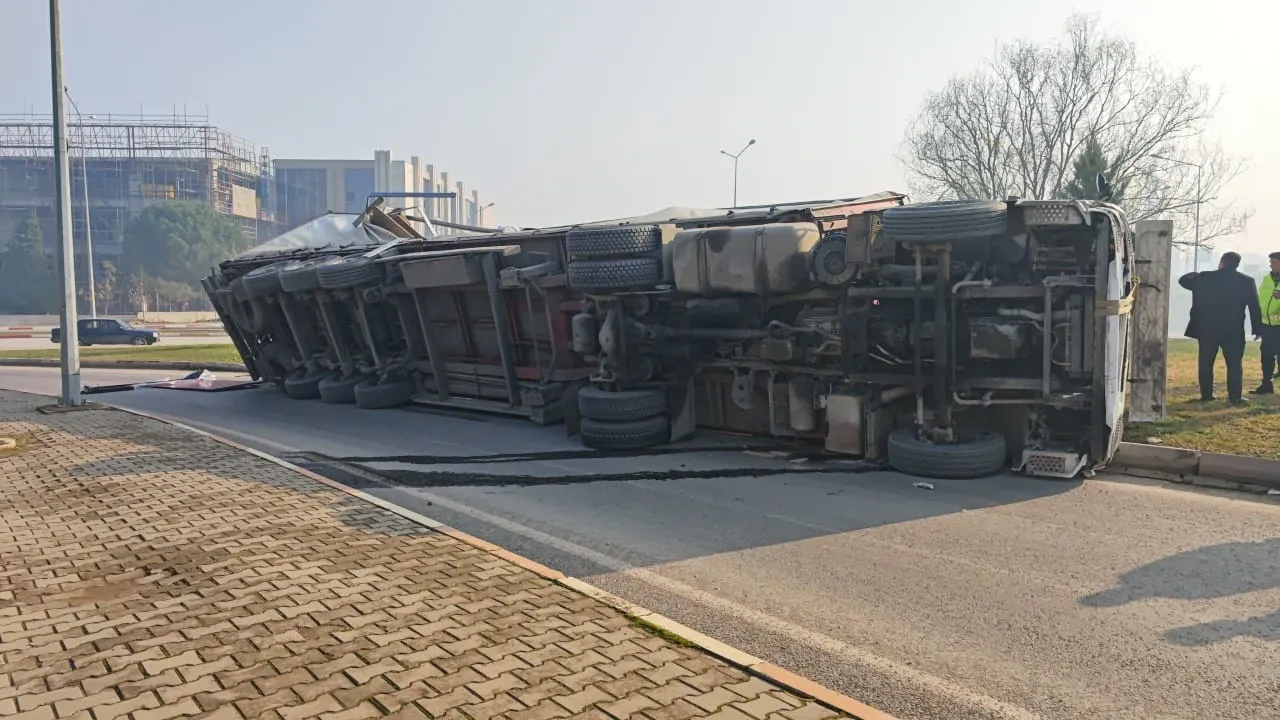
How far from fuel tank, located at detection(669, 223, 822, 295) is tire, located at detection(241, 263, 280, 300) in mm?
8362

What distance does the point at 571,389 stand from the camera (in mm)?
Answer: 10688

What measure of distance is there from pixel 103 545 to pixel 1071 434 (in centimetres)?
691

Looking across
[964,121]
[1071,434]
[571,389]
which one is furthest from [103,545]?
[964,121]

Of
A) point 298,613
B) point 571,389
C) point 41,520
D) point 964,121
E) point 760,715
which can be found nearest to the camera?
point 760,715

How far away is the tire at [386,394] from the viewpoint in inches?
524

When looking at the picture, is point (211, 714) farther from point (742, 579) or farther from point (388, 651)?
point (742, 579)

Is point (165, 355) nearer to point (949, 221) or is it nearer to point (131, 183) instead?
point (949, 221)

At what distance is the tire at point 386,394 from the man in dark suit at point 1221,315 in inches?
380

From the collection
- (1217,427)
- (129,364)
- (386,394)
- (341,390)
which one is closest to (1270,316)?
(1217,427)

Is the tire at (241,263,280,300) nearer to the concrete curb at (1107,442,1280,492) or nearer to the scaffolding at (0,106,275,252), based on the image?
the concrete curb at (1107,442,1280,492)

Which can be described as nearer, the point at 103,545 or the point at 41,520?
the point at 103,545

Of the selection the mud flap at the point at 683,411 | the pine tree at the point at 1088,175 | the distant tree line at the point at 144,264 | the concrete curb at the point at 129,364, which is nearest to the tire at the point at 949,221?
the mud flap at the point at 683,411

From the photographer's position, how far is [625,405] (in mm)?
9297

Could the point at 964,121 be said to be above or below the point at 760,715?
above
